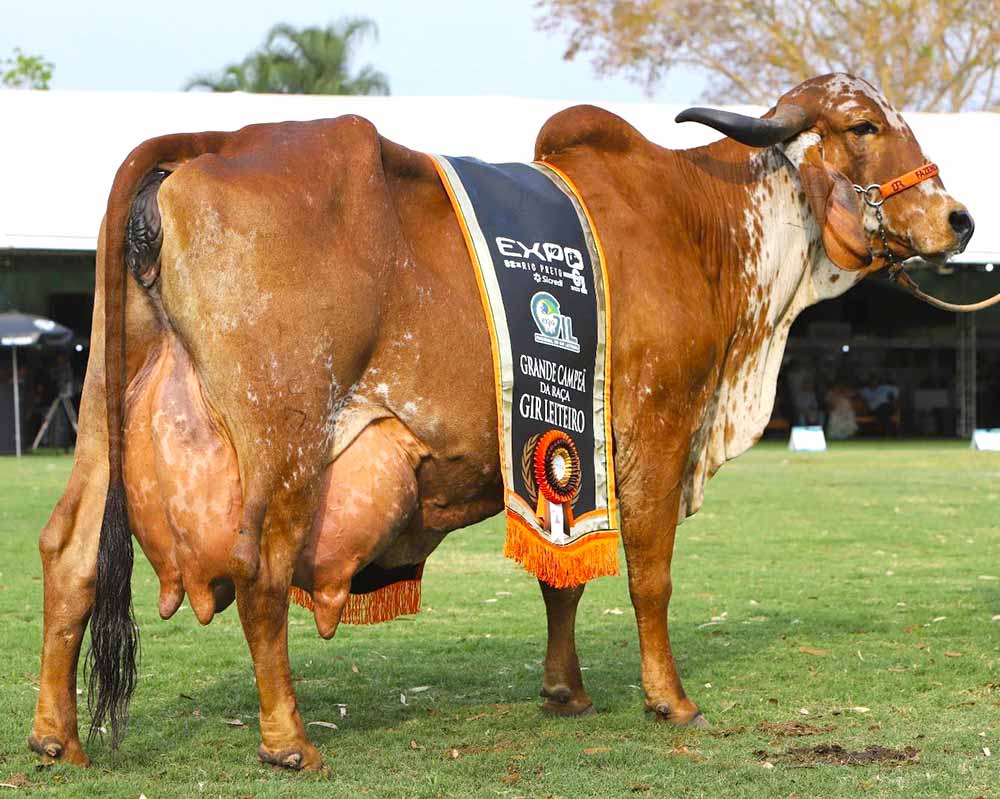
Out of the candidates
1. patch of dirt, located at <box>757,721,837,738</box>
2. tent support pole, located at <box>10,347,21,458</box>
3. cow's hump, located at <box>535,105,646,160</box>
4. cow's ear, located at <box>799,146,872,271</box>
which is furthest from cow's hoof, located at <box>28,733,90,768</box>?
tent support pole, located at <box>10,347,21,458</box>

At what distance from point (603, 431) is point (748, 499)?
10894 millimetres

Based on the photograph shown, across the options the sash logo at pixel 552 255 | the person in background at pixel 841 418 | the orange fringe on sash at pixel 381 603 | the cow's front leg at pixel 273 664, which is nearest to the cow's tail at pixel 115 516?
the cow's front leg at pixel 273 664

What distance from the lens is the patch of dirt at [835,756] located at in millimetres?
5406

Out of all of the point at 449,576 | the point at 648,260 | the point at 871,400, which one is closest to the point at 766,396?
the point at 648,260

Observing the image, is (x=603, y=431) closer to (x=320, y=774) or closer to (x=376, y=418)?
(x=376, y=418)

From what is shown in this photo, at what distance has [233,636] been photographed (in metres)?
8.33

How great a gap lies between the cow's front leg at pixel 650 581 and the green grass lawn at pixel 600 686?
263 mm

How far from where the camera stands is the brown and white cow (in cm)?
521

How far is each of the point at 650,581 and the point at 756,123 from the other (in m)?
2.19

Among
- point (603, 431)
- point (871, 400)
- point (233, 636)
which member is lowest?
point (871, 400)

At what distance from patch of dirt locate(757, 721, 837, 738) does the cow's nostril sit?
2.45 m

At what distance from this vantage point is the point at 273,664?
208 inches

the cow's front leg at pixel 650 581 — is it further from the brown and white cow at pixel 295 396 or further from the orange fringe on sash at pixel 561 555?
the orange fringe on sash at pixel 561 555

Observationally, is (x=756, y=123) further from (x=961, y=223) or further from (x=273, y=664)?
(x=273, y=664)
